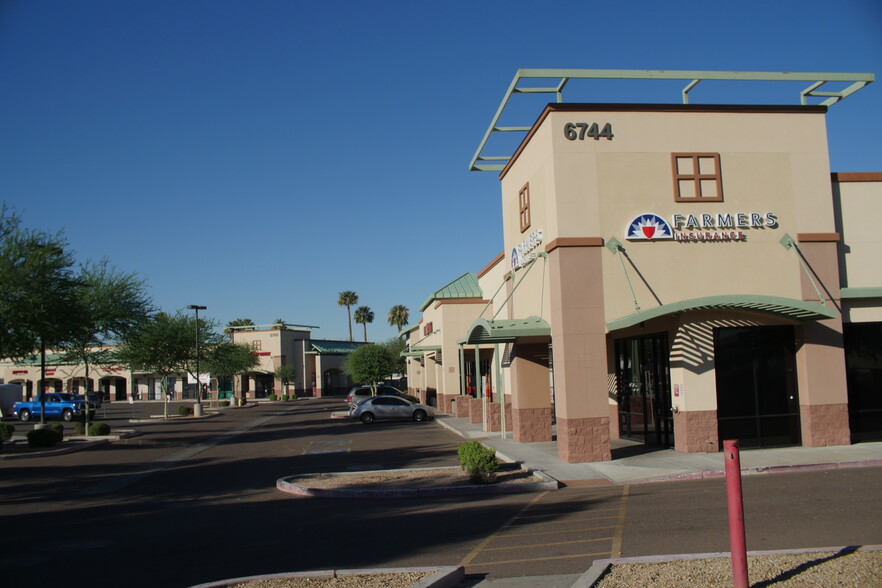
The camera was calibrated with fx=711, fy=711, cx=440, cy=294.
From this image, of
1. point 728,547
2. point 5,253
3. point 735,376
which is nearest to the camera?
point 728,547

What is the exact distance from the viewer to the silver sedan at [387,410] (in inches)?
1401

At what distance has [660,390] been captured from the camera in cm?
1884

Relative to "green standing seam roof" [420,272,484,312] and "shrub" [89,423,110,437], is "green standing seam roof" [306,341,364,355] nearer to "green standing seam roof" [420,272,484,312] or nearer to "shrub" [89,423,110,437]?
"green standing seam roof" [420,272,484,312]

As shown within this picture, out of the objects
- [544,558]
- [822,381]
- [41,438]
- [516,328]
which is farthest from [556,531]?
[41,438]

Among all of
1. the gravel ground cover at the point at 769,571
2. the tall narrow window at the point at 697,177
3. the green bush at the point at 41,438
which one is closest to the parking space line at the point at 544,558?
the gravel ground cover at the point at 769,571

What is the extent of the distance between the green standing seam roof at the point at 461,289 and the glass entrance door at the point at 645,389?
1693cm

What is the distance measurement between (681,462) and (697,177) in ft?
23.0

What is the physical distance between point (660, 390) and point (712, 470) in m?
4.49

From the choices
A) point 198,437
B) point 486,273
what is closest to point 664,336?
point 486,273

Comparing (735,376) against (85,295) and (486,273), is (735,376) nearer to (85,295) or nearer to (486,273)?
(486,273)

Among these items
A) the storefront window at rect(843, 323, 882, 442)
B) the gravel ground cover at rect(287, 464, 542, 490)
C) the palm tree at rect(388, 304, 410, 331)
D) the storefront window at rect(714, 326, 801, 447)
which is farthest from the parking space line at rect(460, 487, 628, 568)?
the palm tree at rect(388, 304, 410, 331)

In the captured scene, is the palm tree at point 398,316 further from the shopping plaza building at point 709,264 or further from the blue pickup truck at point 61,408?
the shopping plaza building at point 709,264

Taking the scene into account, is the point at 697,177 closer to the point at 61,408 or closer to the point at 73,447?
the point at 73,447

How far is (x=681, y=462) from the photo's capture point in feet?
51.9
